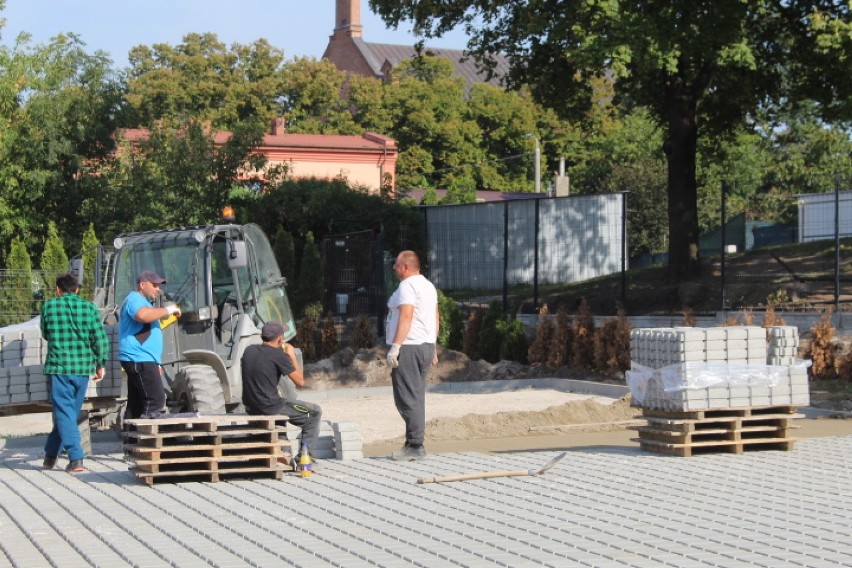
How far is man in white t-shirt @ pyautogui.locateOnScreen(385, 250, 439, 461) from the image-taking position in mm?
12383

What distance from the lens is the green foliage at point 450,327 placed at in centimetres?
2819

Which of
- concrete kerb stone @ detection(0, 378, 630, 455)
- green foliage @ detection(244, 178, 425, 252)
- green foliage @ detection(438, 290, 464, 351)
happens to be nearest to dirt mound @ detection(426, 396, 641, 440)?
concrete kerb stone @ detection(0, 378, 630, 455)

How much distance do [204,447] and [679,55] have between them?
15959 mm

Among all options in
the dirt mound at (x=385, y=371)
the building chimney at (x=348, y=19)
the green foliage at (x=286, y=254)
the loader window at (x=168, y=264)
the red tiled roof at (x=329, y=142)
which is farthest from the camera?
the building chimney at (x=348, y=19)

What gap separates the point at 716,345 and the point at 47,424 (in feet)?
34.5

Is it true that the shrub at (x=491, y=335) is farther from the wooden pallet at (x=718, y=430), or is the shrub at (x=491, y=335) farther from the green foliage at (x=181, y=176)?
the wooden pallet at (x=718, y=430)

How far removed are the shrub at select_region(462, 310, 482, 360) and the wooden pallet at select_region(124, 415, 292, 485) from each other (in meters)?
15.4

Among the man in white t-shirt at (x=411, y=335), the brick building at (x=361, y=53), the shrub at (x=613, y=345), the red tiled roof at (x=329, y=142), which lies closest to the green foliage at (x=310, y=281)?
the shrub at (x=613, y=345)

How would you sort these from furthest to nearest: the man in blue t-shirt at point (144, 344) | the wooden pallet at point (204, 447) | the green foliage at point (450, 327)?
the green foliage at point (450, 327), the man in blue t-shirt at point (144, 344), the wooden pallet at point (204, 447)

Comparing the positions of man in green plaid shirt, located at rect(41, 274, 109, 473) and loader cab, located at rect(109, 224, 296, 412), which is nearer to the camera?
man in green plaid shirt, located at rect(41, 274, 109, 473)

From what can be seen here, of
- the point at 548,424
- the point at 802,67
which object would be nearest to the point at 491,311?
the point at 802,67

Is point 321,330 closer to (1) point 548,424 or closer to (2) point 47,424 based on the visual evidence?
(2) point 47,424

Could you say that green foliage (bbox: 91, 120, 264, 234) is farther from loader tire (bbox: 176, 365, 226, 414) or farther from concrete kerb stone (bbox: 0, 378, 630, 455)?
loader tire (bbox: 176, 365, 226, 414)

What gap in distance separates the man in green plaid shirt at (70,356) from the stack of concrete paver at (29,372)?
1.14 m
